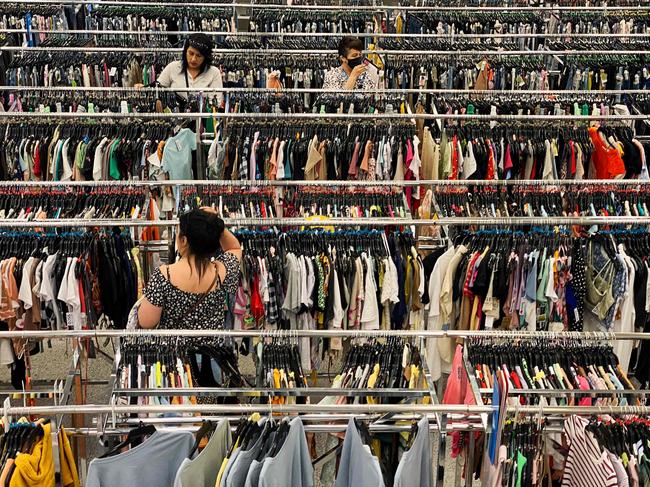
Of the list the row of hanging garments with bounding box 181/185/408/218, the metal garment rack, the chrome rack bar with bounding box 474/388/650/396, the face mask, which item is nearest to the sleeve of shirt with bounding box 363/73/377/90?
the face mask

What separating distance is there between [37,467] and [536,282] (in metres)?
3.06

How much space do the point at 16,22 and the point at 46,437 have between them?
808cm

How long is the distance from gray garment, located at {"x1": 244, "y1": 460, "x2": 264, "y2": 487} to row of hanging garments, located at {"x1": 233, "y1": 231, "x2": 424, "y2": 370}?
6.87ft

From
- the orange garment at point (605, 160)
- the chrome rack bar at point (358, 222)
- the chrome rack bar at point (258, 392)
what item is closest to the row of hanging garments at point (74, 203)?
the chrome rack bar at point (358, 222)

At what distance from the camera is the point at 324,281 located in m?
5.25

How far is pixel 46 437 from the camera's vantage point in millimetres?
3391

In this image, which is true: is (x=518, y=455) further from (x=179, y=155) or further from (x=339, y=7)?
(x=339, y=7)

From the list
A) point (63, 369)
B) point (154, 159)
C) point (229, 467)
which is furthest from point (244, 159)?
point (229, 467)

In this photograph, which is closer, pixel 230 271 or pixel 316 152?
pixel 230 271

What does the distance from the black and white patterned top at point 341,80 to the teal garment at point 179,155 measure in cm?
168

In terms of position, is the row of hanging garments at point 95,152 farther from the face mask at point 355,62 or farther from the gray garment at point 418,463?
the gray garment at point 418,463

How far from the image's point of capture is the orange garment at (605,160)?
265 inches

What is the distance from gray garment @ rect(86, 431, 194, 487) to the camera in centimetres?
323

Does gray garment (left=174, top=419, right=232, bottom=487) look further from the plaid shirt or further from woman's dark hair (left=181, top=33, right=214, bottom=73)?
woman's dark hair (left=181, top=33, right=214, bottom=73)
